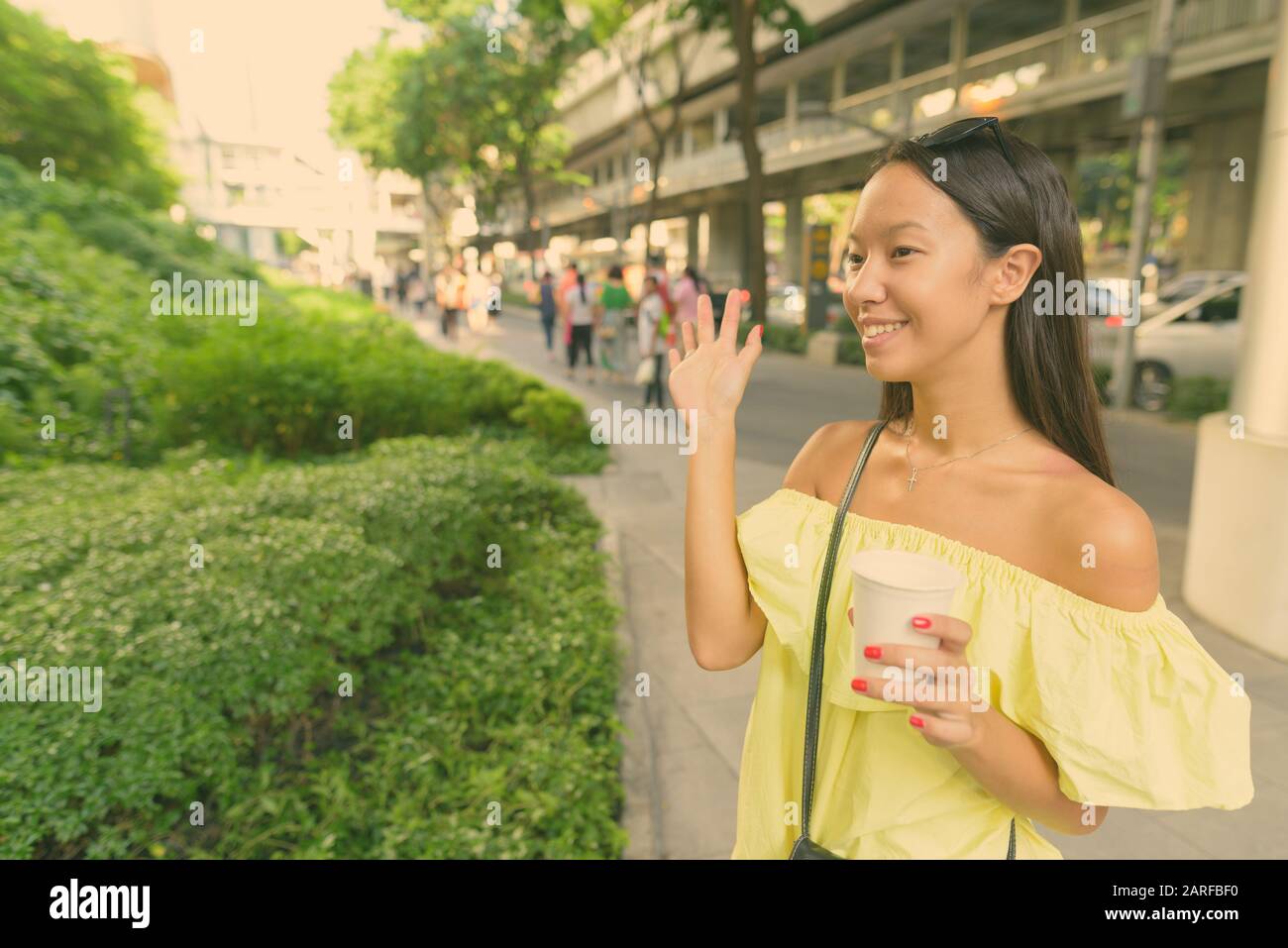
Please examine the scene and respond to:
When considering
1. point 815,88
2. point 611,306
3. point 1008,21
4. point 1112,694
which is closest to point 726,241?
point 815,88

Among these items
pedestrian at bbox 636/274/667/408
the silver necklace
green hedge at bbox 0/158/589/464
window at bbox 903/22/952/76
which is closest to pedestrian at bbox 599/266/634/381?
pedestrian at bbox 636/274/667/408

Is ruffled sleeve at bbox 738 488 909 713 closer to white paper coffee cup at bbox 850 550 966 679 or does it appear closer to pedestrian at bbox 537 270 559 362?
white paper coffee cup at bbox 850 550 966 679

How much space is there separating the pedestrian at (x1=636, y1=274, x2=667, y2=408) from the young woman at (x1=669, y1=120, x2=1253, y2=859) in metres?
9.59

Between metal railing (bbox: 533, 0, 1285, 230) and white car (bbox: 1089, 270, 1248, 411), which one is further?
metal railing (bbox: 533, 0, 1285, 230)

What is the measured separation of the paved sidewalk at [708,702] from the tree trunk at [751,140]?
10566mm

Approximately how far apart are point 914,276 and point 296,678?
2.79 meters

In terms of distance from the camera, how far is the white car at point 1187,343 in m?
12.1

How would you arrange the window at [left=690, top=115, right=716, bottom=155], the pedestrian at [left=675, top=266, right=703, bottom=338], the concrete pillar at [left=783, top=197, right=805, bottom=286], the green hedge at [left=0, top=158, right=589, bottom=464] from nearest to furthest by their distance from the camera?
1. the green hedge at [left=0, top=158, right=589, bottom=464]
2. the pedestrian at [left=675, top=266, right=703, bottom=338]
3. the concrete pillar at [left=783, top=197, right=805, bottom=286]
4. the window at [left=690, top=115, right=716, bottom=155]

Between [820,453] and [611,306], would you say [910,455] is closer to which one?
[820,453]

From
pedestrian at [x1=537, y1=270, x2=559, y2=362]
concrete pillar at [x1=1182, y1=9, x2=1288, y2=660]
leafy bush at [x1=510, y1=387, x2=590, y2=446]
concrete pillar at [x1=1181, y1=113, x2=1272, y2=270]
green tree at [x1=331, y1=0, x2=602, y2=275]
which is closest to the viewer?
concrete pillar at [x1=1182, y1=9, x2=1288, y2=660]

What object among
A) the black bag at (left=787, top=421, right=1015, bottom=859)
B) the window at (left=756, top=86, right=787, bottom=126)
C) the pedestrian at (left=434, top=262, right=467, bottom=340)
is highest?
the window at (left=756, top=86, right=787, bottom=126)

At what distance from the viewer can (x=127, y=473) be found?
215 inches

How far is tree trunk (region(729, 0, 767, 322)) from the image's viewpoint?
16.1 metres

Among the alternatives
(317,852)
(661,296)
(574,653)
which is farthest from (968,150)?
(661,296)
